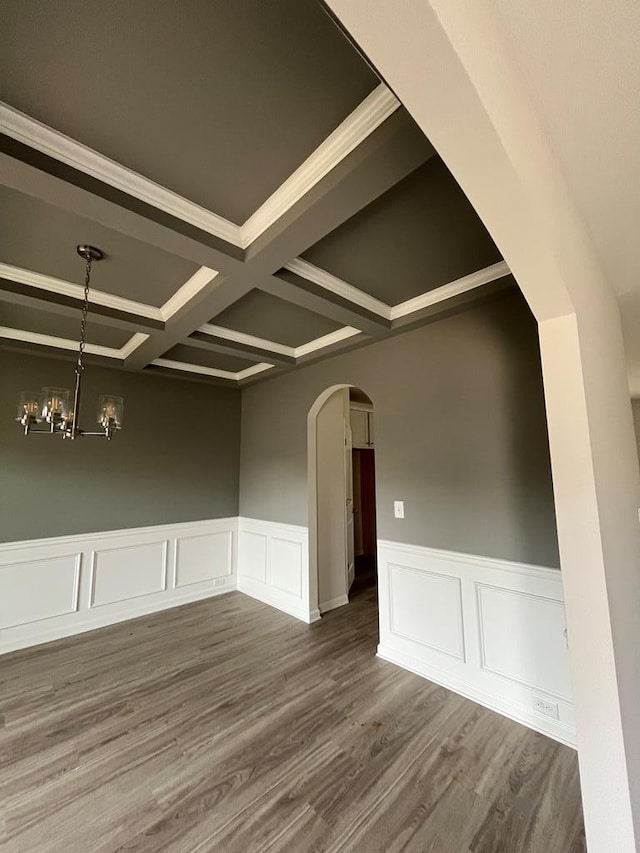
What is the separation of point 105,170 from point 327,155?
0.91 meters

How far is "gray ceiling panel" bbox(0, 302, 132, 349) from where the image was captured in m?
2.63

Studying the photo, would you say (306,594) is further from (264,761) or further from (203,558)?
(264,761)

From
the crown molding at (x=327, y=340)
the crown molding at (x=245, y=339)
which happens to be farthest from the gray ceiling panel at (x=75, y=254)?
the crown molding at (x=327, y=340)

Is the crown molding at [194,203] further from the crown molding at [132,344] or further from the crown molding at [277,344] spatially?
the crown molding at [132,344]

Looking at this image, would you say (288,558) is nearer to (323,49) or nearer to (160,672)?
(160,672)

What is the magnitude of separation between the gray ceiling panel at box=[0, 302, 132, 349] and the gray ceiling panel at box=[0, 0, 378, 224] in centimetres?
154

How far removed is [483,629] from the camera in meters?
2.29

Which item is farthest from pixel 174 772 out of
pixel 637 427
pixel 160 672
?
pixel 637 427

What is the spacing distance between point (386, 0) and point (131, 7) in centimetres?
87

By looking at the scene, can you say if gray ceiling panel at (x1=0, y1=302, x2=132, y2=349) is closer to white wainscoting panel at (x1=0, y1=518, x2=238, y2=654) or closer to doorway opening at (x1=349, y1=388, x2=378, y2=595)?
white wainscoting panel at (x1=0, y1=518, x2=238, y2=654)

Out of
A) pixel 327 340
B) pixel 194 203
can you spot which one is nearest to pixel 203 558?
pixel 327 340

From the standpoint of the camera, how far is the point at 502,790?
1645 millimetres

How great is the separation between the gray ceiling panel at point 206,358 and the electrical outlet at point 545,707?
3.57m

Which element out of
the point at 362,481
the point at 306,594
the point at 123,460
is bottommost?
the point at 306,594
